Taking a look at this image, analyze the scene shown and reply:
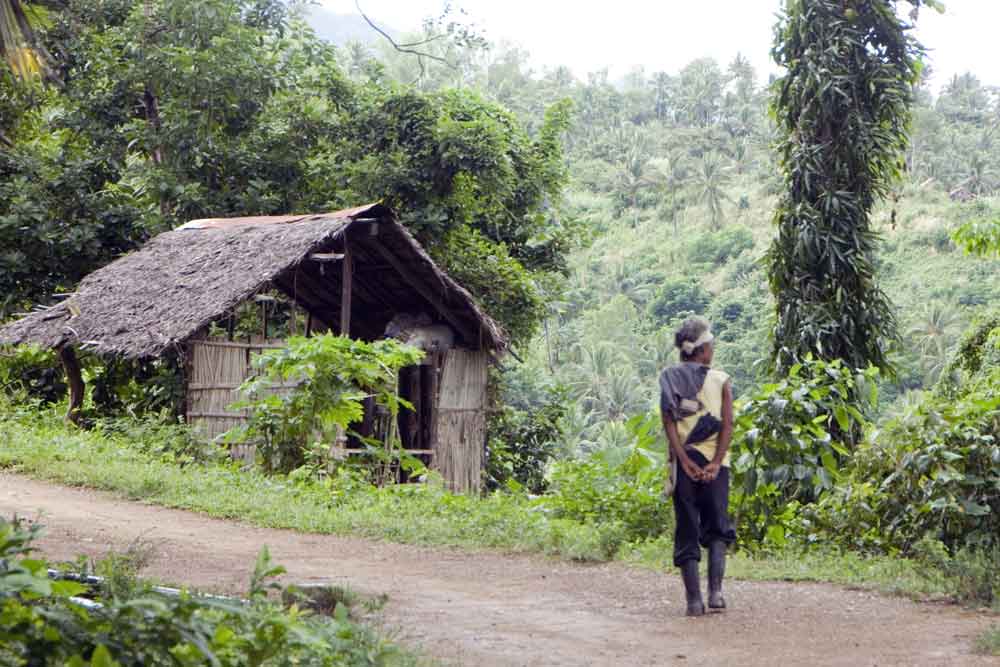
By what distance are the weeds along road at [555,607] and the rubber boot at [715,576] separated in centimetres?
9

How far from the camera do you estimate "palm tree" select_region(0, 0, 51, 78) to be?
4559 mm

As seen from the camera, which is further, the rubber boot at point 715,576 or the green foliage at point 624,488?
the green foliage at point 624,488

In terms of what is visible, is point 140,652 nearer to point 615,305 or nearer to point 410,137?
point 410,137

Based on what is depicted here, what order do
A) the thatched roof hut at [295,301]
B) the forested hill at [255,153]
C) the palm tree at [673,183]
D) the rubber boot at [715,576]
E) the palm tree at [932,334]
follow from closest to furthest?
the rubber boot at [715,576] < the thatched roof hut at [295,301] < the forested hill at [255,153] < the palm tree at [932,334] < the palm tree at [673,183]

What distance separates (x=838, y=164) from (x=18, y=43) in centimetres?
1010

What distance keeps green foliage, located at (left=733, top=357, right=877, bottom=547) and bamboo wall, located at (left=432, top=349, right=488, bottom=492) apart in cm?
777

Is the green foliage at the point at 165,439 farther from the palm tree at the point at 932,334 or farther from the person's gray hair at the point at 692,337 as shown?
the palm tree at the point at 932,334

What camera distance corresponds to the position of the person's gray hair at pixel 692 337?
5676 millimetres

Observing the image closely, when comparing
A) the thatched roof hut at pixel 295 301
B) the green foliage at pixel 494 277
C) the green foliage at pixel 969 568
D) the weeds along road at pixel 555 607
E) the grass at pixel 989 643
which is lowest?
the weeds along road at pixel 555 607

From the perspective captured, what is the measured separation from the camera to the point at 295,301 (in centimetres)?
1482

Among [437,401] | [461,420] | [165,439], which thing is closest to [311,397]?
[165,439]

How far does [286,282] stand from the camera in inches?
582

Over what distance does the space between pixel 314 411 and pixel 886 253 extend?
53446mm

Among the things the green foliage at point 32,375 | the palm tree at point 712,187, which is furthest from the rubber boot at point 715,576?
the palm tree at point 712,187
